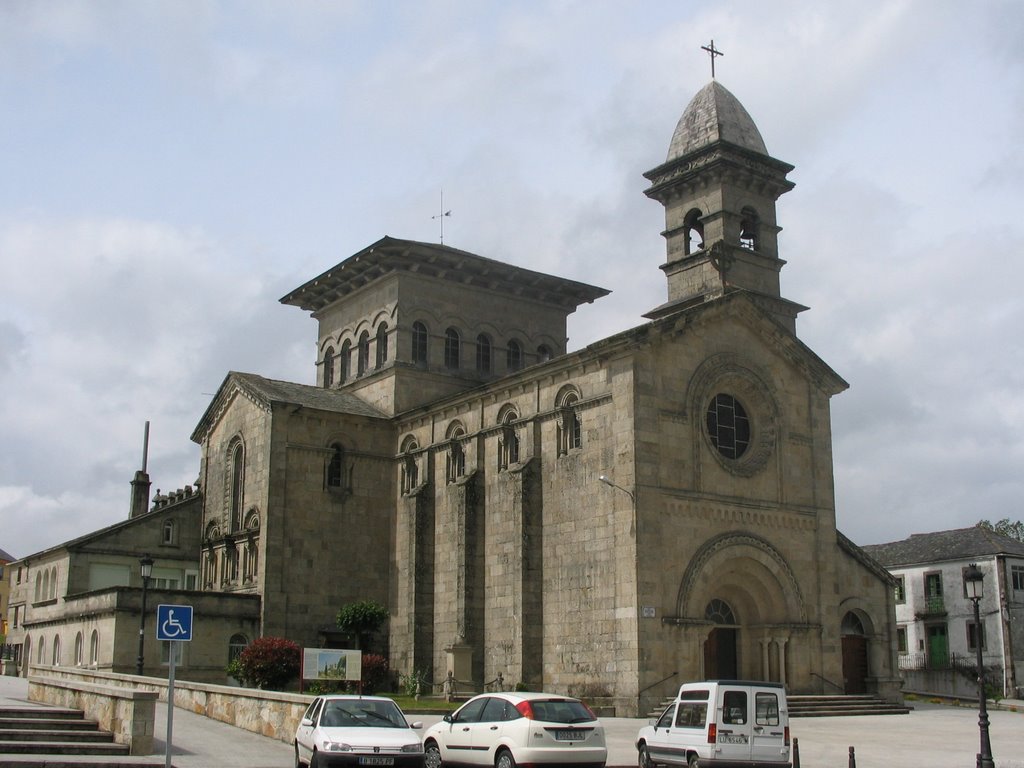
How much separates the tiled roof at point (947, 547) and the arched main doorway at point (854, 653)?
677 inches

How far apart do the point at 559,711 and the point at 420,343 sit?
29.4 meters

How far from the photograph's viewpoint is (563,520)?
3625cm

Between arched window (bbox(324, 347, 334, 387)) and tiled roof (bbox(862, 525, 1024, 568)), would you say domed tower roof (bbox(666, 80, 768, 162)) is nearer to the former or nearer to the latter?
arched window (bbox(324, 347, 334, 387))

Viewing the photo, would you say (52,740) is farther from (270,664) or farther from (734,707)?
(270,664)

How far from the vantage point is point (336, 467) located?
44031mm

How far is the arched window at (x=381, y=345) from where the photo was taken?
48.4 m

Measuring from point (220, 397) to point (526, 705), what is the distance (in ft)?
100

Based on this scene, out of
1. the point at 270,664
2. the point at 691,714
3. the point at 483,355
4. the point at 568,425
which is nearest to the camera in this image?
the point at 691,714

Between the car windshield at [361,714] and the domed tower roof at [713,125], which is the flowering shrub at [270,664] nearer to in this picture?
the car windshield at [361,714]

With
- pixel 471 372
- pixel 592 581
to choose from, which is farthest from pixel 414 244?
pixel 592 581

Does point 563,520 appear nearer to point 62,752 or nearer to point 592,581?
point 592,581

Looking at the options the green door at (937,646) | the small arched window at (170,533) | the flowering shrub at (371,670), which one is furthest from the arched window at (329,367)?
the green door at (937,646)

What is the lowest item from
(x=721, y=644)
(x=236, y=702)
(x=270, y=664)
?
(x=236, y=702)

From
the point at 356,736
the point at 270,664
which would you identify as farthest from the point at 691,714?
the point at 270,664
